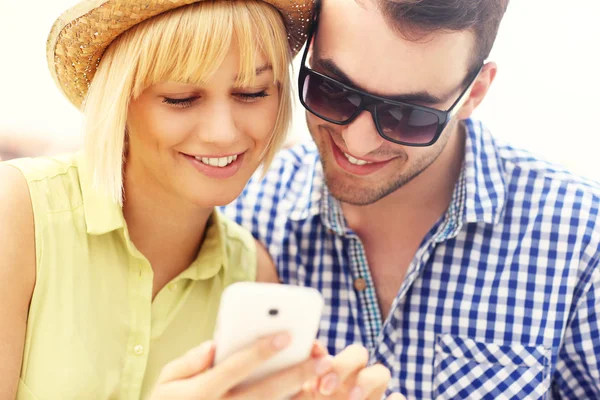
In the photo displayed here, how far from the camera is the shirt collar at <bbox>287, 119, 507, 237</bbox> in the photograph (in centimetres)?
175

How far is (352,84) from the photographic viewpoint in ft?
5.15

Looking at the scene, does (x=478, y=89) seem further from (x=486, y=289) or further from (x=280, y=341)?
(x=280, y=341)

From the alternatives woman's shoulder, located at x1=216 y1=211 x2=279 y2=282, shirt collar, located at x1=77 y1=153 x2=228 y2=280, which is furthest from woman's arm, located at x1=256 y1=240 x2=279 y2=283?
shirt collar, located at x1=77 y1=153 x2=228 y2=280

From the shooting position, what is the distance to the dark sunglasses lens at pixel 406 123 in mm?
1572

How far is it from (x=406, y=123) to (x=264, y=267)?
1.73ft

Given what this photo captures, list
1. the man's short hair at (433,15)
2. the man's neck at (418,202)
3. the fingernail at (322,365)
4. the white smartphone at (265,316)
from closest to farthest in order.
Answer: the white smartphone at (265,316), the fingernail at (322,365), the man's short hair at (433,15), the man's neck at (418,202)

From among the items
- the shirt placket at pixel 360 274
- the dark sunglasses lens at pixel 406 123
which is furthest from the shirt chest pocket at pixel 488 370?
the dark sunglasses lens at pixel 406 123

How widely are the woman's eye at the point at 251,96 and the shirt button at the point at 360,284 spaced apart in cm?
65

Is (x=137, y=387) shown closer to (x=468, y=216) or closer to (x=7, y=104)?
(x=468, y=216)

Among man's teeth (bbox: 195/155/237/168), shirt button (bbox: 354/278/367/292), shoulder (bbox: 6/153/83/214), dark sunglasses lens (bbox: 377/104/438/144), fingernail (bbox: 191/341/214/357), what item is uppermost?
dark sunglasses lens (bbox: 377/104/438/144)

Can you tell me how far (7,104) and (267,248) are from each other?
300cm

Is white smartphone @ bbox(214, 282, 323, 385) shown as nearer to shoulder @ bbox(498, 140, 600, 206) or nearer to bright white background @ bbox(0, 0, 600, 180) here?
shoulder @ bbox(498, 140, 600, 206)

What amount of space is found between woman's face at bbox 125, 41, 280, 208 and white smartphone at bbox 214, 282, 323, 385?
16.9 inches

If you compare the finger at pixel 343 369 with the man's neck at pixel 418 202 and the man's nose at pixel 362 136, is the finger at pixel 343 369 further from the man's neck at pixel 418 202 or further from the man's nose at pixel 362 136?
the man's neck at pixel 418 202
